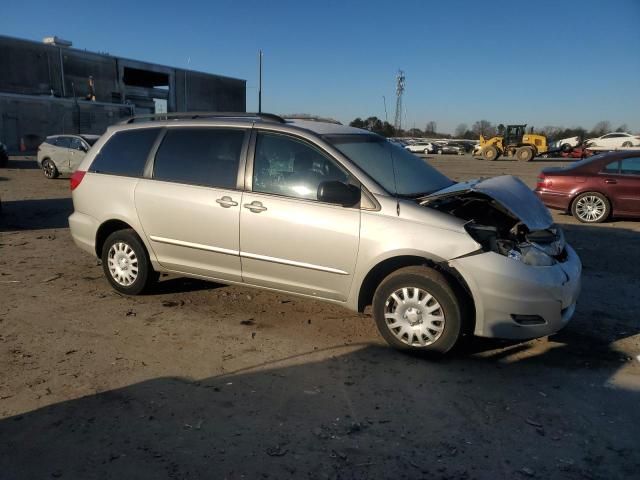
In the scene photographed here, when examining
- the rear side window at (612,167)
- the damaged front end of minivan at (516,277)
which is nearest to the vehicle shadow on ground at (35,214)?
the damaged front end of minivan at (516,277)

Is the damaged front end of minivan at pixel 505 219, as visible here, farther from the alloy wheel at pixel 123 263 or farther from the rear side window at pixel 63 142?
the rear side window at pixel 63 142

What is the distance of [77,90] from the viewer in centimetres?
4919

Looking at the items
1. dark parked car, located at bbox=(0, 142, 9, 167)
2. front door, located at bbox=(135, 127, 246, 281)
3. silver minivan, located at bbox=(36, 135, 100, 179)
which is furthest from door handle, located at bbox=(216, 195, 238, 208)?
dark parked car, located at bbox=(0, 142, 9, 167)

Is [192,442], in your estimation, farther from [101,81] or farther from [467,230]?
[101,81]

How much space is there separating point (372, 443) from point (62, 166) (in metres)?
16.8

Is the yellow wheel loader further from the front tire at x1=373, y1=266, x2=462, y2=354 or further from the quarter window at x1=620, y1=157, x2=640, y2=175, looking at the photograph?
the front tire at x1=373, y1=266, x2=462, y2=354

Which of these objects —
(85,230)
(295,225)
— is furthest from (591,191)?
(85,230)

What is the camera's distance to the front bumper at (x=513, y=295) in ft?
12.5

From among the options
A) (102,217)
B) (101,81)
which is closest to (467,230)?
(102,217)

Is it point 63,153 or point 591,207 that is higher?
point 63,153

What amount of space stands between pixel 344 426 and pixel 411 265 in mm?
1508

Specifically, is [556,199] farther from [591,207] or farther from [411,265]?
[411,265]

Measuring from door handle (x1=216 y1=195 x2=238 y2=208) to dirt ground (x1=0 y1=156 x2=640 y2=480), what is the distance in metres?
1.11

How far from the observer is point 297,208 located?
4.39 m
